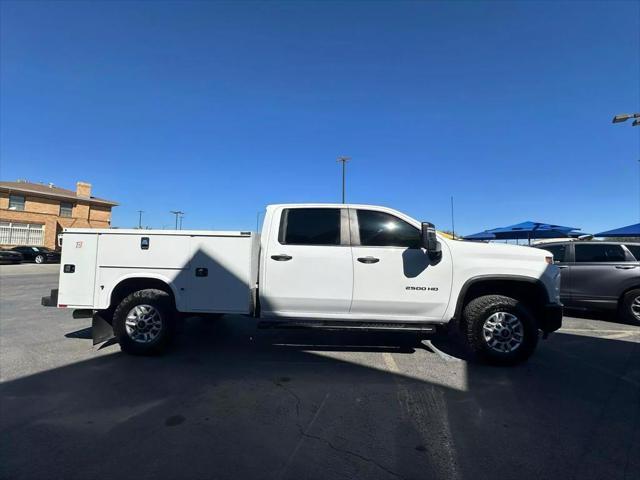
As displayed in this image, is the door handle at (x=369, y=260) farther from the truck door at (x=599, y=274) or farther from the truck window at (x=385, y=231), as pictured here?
the truck door at (x=599, y=274)

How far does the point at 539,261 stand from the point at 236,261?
411 cm

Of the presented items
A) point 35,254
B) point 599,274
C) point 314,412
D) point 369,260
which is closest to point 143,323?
point 314,412

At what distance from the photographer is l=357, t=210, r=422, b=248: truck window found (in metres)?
5.03

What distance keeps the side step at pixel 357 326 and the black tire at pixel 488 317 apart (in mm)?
505

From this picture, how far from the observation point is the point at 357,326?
16.1 ft

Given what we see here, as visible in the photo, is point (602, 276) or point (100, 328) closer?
point (100, 328)

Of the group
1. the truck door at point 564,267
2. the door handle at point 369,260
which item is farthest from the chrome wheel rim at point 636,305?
the door handle at point 369,260

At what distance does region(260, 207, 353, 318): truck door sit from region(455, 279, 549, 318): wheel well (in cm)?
162

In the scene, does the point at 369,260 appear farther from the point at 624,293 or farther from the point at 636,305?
the point at 636,305

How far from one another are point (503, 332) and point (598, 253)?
517 centimetres

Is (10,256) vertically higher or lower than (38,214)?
lower

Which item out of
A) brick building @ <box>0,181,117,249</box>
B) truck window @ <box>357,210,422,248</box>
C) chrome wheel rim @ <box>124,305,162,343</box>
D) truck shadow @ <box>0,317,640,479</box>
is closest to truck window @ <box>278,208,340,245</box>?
truck window @ <box>357,210,422,248</box>

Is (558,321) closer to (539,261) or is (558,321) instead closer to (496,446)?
(539,261)

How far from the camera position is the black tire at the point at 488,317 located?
4.82 metres
